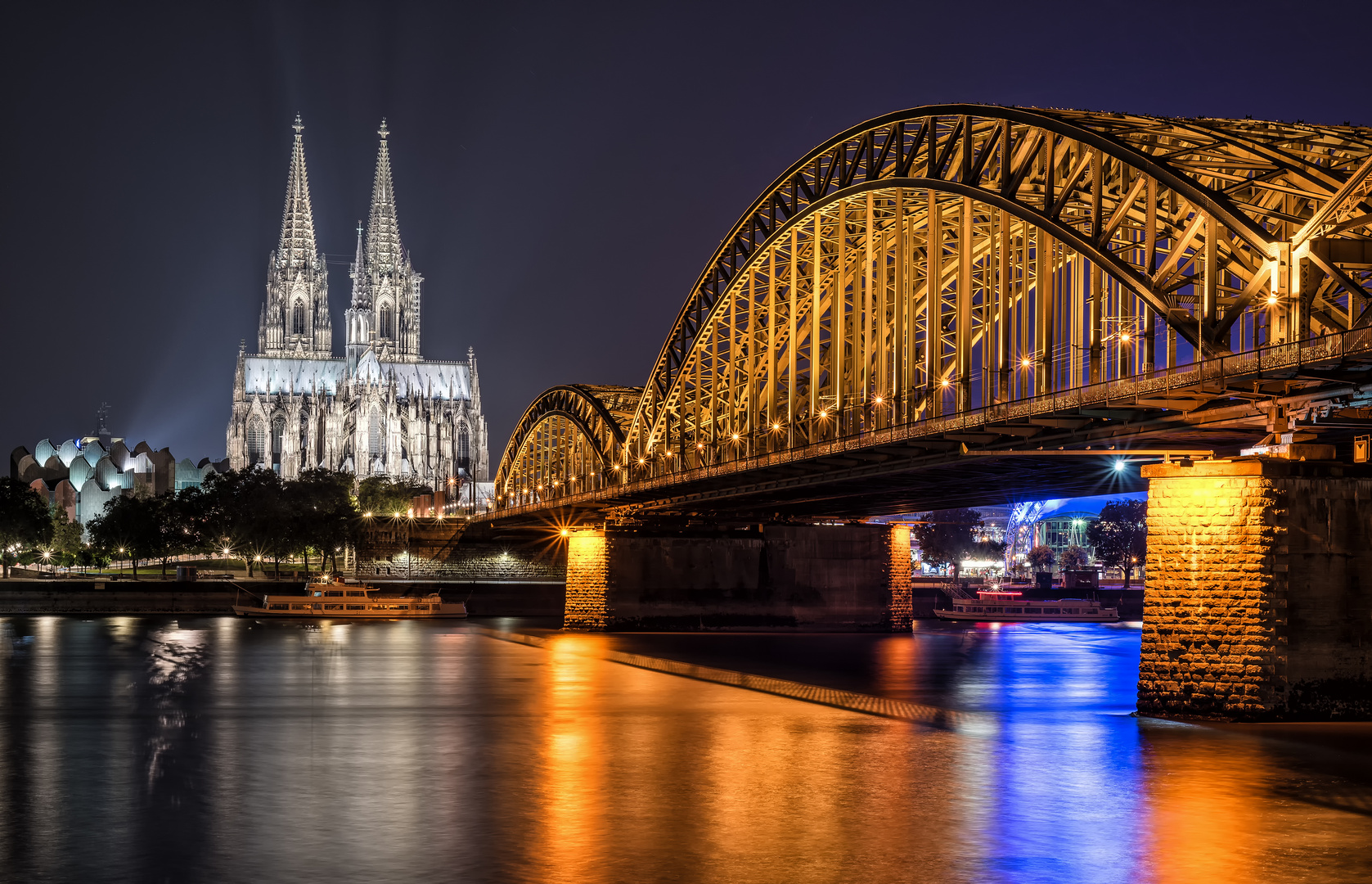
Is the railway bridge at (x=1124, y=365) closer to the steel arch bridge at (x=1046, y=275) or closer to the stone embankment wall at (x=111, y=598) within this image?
the steel arch bridge at (x=1046, y=275)

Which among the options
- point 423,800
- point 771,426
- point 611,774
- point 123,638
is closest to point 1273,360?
point 611,774

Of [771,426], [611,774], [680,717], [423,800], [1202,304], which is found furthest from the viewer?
[771,426]

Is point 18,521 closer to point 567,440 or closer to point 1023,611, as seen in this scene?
point 567,440

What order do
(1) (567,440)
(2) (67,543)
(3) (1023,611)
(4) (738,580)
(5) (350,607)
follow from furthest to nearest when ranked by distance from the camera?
(2) (67,543) → (1) (567,440) → (3) (1023,611) → (5) (350,607) → (4) (738,580)

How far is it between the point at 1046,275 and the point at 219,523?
391ft

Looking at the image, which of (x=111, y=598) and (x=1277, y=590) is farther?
(x=111, y=598)

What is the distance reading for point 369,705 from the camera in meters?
43.1

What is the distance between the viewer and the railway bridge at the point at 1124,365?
34.0 metres

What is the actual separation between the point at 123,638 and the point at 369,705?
127 feet

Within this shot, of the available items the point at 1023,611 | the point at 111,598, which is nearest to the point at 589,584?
the point at 111,598

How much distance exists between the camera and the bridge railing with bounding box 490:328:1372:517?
30547 millimetres

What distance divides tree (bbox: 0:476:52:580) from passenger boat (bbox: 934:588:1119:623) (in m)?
82.4

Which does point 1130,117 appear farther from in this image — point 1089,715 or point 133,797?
point 133,797

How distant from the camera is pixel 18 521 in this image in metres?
138
